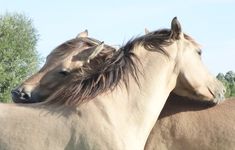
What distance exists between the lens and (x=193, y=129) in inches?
218

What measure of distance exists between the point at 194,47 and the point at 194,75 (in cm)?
32

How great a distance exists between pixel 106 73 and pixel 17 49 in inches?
1315

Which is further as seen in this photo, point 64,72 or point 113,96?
point 64,72

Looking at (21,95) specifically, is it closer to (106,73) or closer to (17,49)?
(106,73)

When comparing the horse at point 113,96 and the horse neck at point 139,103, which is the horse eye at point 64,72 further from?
the horse neck at point 139,103

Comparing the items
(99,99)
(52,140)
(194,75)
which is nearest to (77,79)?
(99,99)

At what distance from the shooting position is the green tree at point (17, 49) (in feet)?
122

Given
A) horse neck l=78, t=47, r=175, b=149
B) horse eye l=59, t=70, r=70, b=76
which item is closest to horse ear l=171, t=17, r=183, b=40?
horse neck l=78, t=47, r=175, b=149

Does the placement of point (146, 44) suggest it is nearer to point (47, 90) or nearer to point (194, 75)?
point (194, 75)

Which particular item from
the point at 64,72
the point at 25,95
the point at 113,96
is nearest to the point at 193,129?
the point at 113,96

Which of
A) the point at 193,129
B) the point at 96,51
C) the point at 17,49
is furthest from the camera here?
the point at 17,49

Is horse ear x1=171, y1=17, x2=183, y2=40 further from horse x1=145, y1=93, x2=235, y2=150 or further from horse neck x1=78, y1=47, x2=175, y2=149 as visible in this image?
horse x1=145, y1=93, x2=235, y2=150

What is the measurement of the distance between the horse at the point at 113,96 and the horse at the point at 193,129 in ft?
0.57

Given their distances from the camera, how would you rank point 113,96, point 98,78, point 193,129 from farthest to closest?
point 193,129 < point 98,78 < point 113,96
